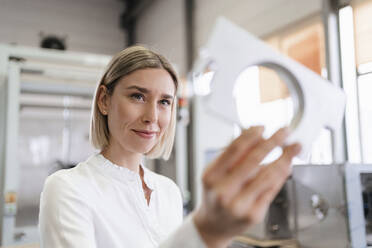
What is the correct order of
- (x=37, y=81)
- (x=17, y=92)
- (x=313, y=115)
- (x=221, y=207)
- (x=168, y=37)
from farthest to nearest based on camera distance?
(x=168, y=37) < (x=37, y=81) < (x=17, y=92) < (x=313, y=115) < (x=221, y=207)

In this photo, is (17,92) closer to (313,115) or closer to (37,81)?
(37,81)

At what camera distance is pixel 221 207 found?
0.38 metres

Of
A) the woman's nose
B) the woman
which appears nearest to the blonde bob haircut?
the woman

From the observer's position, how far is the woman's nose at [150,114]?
2.63ft

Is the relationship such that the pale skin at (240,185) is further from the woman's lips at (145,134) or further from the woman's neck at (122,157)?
the woman's neck at (122,157)

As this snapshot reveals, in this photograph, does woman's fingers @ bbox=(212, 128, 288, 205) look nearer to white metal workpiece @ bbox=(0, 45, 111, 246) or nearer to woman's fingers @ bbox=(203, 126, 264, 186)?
woman's fingers @ bbox=(203, 126, 264, 186)

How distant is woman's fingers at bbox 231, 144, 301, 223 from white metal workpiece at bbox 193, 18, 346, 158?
0.07m

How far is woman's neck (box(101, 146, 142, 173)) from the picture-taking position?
926 mm

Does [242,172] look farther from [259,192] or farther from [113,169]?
[113,169]

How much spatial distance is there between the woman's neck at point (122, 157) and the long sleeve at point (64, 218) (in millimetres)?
170

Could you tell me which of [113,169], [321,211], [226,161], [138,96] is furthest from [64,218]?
[321,211]

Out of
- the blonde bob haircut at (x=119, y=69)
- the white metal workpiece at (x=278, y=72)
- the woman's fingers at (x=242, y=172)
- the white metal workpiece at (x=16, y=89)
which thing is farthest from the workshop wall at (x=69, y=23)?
the woman's fingers at (x=242, y=172)

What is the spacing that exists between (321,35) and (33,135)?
2.01 m

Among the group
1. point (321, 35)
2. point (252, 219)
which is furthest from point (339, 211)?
point (321, 35)
